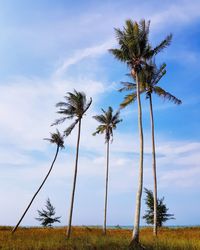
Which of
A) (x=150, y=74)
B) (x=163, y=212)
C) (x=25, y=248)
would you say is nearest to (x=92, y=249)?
(x=25, y=248)

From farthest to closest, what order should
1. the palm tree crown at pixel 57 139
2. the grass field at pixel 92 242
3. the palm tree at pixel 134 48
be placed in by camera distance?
the palm tree crown at pixel 57 139 < the palm tree at pixel 134 48 < the grass field at pixel 92 242

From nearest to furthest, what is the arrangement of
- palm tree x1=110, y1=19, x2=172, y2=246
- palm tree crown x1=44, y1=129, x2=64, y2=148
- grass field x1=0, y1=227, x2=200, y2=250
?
grass field x1=0, y1=227, x2=200, y2=250
palm tree x1=110, y1=19, x2=172, y2=246
palm tree crown x1=44, y1=129, x2=64, y2=148

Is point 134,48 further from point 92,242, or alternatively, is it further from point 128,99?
point 92,242

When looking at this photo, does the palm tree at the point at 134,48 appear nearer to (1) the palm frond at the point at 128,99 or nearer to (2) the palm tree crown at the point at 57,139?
(1) the palm frond at the point at 128,99

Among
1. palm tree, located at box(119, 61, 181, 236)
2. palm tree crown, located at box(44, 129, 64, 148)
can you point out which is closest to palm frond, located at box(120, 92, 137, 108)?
palm tree, located at box(119, 61, 181, 236)

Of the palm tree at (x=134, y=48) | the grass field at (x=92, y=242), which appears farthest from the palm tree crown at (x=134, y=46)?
the grass field at (x=92, y=242)

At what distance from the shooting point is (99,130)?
135 feet

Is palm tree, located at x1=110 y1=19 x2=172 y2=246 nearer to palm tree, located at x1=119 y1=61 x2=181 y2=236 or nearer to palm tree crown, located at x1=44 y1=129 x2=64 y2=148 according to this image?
palm tree, located at x1=119 y1=61 x2=181 y2=236

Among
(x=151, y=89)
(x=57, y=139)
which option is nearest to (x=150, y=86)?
(x=151, y=89)

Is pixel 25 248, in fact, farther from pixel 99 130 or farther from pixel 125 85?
pixel 99 130

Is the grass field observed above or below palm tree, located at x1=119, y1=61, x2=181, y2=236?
below

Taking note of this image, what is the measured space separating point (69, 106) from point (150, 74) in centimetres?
815

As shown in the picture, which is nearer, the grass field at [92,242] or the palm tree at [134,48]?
the grass field at [92,242]

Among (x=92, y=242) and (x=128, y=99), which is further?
(x=128, y=99)
